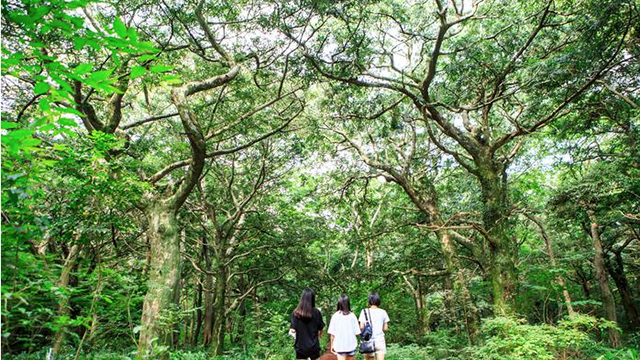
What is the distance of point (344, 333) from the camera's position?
5973 mm

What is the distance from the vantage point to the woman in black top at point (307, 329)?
527cm

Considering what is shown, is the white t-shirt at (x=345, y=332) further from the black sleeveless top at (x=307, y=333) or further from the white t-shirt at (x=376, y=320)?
the black sleeveless top at (x=307, y=333)

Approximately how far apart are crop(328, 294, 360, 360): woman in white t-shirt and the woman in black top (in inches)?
27.1

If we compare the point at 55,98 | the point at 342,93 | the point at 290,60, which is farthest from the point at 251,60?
the point at 55,98

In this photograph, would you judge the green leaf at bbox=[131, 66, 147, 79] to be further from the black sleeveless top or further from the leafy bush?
the leafy bush

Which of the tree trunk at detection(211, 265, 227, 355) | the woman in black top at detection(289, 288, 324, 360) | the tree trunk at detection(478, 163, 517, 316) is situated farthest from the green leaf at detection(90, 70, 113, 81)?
the tree trunk at detection(211, 265, 227, 355)

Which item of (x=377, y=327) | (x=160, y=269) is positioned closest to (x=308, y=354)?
(x=377, y=327)

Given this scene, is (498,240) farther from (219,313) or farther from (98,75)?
(219,313)

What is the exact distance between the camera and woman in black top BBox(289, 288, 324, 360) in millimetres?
5273

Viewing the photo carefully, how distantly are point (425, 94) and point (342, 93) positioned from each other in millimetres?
2714

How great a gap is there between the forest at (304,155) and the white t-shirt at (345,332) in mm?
2508

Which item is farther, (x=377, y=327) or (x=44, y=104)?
(x=377, y=327)

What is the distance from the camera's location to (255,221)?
14.0 m

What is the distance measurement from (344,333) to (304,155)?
7970mm
